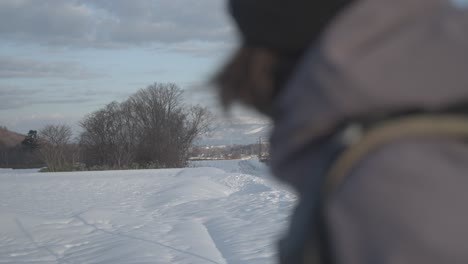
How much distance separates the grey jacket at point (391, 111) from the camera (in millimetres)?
658

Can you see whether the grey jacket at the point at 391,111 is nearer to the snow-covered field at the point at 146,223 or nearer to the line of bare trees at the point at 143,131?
the snow-covered field at the point at 146,223

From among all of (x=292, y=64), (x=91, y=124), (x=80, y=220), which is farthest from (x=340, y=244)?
(x=91, y=124)

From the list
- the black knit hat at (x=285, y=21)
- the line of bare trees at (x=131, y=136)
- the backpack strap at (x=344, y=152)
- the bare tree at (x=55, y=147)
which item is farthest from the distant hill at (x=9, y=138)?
the backpack strap at (x=344, y=152)

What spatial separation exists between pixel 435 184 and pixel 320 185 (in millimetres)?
147

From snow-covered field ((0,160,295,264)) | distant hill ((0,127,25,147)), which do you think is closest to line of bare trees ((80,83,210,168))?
distant hill ((0,127,25,147))

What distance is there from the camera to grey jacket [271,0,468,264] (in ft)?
2.16

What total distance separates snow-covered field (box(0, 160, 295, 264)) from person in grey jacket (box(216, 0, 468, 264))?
2344 mm

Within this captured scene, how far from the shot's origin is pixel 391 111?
72cm

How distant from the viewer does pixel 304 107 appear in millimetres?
759

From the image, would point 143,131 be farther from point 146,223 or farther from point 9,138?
point 146,223

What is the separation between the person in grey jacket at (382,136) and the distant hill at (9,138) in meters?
49.7

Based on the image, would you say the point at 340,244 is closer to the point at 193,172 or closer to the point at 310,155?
the point at 310,155

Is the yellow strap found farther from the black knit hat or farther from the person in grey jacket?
the black knit hat

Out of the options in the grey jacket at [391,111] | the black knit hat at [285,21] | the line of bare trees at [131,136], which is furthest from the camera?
the line of bare trees at [131,136]
